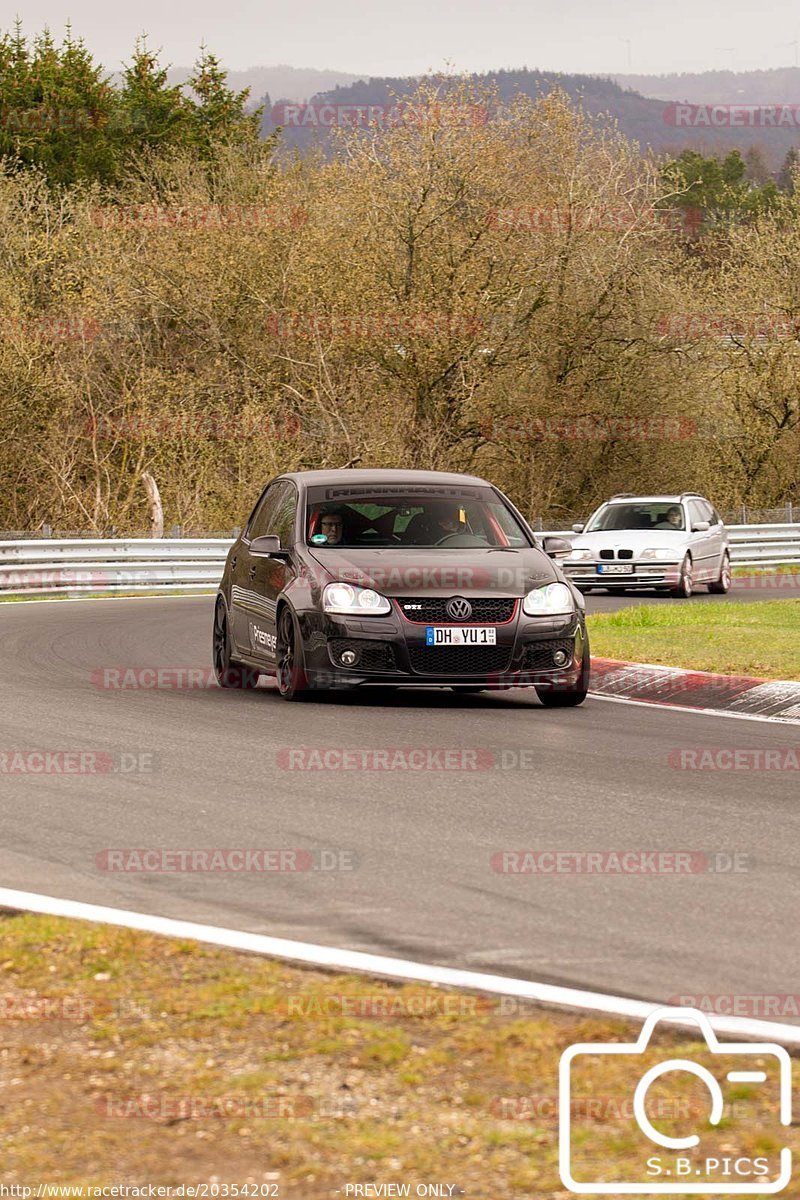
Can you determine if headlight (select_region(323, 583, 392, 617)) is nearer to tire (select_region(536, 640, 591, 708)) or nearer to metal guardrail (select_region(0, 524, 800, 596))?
tire (select_region(536, 640, 591, 708))

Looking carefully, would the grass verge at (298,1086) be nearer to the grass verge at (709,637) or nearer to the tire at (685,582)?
the grass verge at (709,637)

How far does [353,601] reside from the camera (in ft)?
43.7

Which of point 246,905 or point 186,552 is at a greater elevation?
point 246,905

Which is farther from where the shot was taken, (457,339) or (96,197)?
(96,197)

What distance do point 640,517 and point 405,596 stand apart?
18597mm

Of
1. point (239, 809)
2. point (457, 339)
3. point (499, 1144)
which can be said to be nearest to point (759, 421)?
point (457, 339)

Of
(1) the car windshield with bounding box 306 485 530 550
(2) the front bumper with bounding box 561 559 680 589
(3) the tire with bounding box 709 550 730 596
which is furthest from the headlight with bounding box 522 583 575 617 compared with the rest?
(3) the tire with bounding box 709 550 730 596

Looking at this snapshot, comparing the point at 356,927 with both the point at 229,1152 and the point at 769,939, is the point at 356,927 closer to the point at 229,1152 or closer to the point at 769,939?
the point at 769,939

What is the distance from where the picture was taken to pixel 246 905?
22.5ft

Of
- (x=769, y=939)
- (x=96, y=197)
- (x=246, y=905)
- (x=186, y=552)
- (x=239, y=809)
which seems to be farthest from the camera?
(x=96, y=197)

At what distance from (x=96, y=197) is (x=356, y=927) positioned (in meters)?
51.1

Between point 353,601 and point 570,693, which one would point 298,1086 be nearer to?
point 353,601

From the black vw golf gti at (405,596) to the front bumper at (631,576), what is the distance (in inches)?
585

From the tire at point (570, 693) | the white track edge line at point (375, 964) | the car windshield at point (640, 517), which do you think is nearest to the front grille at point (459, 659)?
the tire at point (570, 693)
